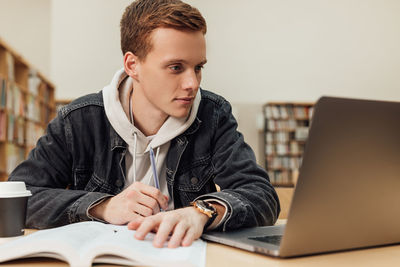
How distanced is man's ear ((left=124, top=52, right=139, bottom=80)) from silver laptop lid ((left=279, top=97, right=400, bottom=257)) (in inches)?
35.3

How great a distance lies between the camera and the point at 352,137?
570 millimetres

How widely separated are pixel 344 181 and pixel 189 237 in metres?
0.27

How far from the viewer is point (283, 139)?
24.1 feet

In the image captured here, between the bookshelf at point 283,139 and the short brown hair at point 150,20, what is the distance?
617 centimetres

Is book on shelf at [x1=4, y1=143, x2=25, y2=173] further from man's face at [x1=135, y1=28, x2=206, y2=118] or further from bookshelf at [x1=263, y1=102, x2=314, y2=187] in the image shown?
bookshelf at [x1=263, y1=102, x2=314, y2=187]

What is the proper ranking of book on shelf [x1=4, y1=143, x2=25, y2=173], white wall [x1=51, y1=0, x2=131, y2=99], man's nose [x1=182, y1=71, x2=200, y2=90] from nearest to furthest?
1. man's nose [x1=182, y1=71, x2=200, y2=90]
2. book on shelf [x1=4, y1=143, x2=25, y2=173]
3. white wall [x1=51, y1=0, x2=131, y2=99]

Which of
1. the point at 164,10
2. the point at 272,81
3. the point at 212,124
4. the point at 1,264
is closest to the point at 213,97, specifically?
the point at 212,124

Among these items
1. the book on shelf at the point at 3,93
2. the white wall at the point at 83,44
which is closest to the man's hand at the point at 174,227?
the book on shelf at the point at 3,93

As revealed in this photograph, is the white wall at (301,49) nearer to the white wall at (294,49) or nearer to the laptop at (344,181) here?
the white wall at (294,49)

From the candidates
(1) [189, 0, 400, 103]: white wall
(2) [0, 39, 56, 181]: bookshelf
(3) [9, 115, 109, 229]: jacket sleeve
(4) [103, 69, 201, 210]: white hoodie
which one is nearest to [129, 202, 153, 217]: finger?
(3) [9, 115, 109, 229]: jacket sleeve

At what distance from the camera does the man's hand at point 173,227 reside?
66cm

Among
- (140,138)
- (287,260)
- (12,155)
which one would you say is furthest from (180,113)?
(12,155)

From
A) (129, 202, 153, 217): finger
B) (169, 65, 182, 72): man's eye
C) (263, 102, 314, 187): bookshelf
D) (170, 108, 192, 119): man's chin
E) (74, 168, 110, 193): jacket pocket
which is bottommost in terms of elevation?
(263, 102, 314, 187): bookshelf

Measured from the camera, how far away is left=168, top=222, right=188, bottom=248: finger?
65 cm
